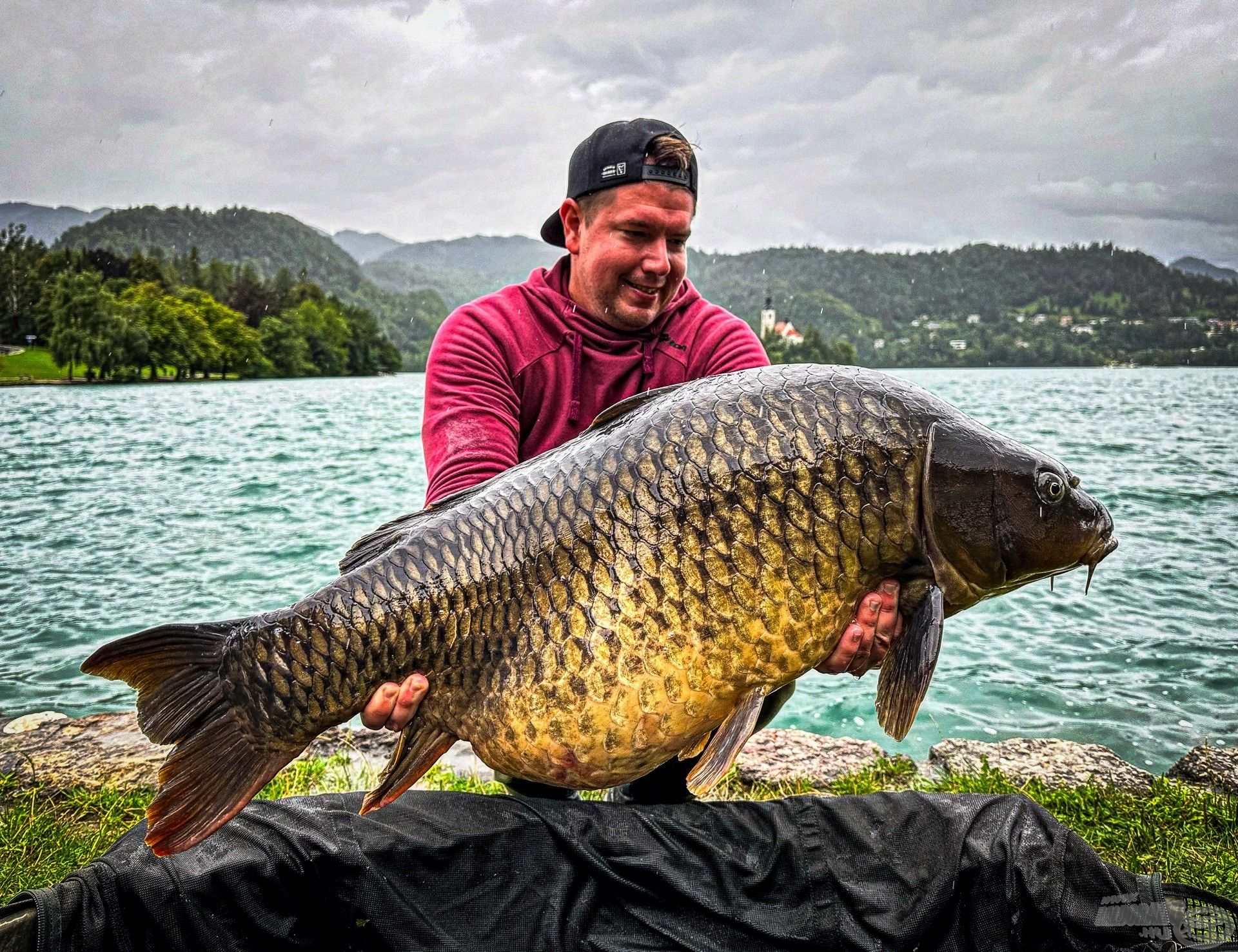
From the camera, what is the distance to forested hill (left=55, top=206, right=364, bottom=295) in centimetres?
12150

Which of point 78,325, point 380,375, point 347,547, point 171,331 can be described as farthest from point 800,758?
point 380,375

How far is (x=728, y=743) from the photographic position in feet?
5.38

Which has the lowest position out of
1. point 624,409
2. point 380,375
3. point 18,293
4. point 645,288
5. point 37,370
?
point 380,375

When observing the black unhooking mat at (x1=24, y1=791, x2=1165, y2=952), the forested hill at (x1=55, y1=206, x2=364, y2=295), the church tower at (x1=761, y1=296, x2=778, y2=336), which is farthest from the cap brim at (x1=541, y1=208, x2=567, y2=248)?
the forested hill at (x1=55, y1=206, x2=364, y2=295)

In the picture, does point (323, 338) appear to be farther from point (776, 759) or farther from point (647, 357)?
point (647, 357)

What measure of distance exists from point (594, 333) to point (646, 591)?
138 cm

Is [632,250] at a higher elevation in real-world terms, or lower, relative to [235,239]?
lower

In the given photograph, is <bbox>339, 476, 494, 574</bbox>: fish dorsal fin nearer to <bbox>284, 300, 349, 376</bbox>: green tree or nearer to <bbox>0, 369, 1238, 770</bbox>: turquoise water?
<bbox>0, 369, 1238, 770</bbox>: turquoise water

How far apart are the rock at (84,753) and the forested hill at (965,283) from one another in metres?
86.9

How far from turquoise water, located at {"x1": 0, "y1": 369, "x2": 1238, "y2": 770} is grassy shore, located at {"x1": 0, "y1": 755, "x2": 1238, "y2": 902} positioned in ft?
6.95

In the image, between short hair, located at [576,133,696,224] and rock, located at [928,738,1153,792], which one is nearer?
short hair, located at [576,133,696,224]

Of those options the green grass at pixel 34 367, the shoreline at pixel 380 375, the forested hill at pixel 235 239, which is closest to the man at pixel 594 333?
the shoreline at pixel 380 375

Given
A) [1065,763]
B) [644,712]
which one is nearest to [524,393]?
[644,712]

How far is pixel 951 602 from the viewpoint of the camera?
5.57ft
